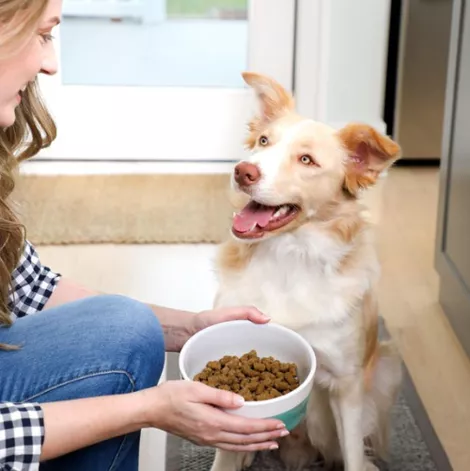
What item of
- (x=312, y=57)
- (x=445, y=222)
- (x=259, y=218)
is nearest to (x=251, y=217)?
(x=259, y=218)

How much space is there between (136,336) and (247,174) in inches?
12.5

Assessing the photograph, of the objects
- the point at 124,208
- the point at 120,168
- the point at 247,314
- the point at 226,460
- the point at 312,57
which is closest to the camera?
the point at 247,314

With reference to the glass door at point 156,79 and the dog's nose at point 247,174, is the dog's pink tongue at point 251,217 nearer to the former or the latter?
the dog's nose at point 247,174

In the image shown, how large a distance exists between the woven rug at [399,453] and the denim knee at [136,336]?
443 mm

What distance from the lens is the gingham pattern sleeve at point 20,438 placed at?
3.37 ft

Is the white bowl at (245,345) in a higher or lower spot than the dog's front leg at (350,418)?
higher

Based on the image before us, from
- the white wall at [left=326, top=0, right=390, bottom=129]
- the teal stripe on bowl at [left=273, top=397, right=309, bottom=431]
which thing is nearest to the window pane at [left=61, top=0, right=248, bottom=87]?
the white wall at [left=326, top=0, right=390, bottom=129]

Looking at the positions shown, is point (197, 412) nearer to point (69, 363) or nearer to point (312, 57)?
point (69, 363)

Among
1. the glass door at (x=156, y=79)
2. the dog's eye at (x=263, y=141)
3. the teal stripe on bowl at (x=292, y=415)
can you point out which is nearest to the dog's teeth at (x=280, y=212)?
the dog's eye at (x=263, y=141)

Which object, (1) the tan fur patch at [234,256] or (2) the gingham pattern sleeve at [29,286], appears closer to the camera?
(2) the gingham pattern sleeve at [29,286]

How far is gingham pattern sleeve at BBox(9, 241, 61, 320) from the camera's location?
1.43 m

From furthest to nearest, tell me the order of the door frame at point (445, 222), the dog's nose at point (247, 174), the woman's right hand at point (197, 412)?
the door frame at point (445, 222) → the dog's nose at point (247, 174) → the woman's right hand at point (197, 412)

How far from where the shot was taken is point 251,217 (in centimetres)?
142

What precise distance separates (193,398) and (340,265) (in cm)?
47
